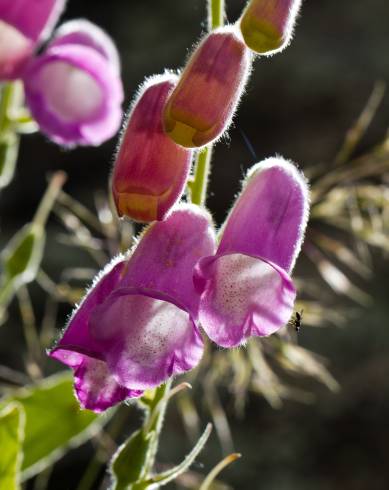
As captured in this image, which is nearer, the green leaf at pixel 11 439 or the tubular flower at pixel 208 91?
the tubular flower at pixel 208 91

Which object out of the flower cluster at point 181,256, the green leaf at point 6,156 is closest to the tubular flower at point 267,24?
the flower cluster at point 181,256

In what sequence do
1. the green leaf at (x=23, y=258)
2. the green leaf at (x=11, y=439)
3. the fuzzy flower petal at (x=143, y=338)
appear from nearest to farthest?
1. the fuzzy flower petal at (x=143, y=338)
2. the green leaf at (x=11, y=439)
3. the green leaf at (x=23, y=258)

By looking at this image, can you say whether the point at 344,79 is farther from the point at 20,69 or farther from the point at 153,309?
the point at 153,309

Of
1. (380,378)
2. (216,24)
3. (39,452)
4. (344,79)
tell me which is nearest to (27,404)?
(39,452)

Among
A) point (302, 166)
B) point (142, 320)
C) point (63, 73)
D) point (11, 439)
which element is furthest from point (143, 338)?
point (302, 166)

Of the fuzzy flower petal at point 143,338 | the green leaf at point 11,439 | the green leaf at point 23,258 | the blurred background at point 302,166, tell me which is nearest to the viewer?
the fuzzy flower petal at point 143,338

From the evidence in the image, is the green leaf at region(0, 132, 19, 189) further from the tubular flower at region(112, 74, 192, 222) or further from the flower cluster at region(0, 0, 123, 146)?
the tubular flower at region(112, 74, 192, 222)

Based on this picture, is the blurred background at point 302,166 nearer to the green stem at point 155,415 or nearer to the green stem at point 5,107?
the green stem at point 5,107
